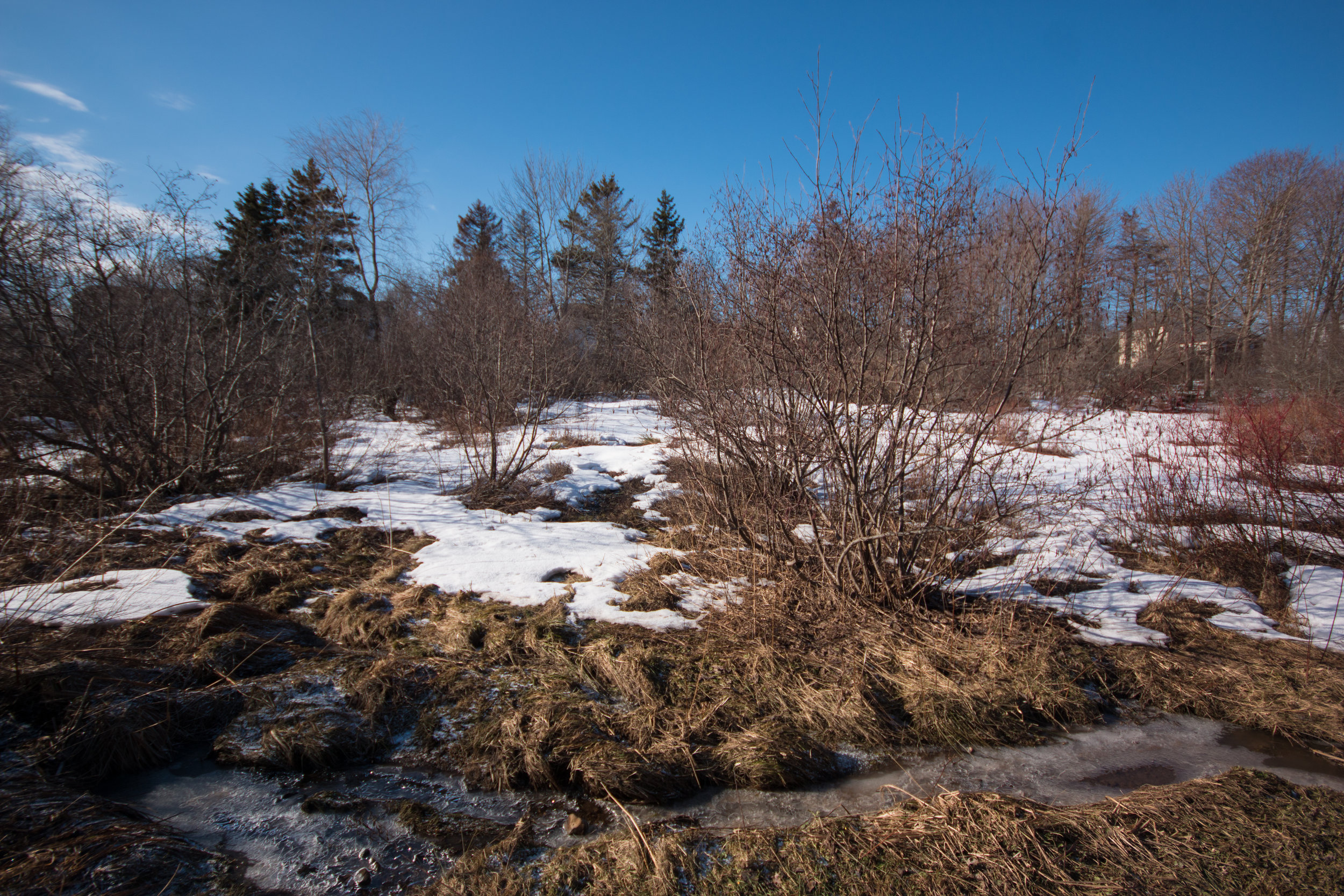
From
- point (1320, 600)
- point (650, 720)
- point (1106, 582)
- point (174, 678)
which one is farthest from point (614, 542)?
point (1320, 600)

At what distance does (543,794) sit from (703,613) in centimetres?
220

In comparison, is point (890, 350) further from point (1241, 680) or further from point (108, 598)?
point (108, 598)

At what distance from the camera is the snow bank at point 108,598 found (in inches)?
151

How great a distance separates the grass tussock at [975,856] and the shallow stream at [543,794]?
0.22 meters

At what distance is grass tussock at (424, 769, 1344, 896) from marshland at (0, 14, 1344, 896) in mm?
19

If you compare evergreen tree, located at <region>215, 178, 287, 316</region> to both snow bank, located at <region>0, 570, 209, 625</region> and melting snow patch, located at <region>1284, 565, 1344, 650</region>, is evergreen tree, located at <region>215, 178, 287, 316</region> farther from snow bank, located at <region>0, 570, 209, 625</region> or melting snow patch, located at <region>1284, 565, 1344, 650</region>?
melting snow patch, located at <region>1284, 565, 1344, 650</region>

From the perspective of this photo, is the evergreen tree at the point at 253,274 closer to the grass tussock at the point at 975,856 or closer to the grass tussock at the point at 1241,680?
the grass tussock at the point at 975,856

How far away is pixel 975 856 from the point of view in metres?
2.43

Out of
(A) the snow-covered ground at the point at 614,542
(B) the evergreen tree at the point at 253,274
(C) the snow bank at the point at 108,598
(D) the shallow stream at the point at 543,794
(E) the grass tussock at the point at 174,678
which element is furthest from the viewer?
(B) the evergreen tree at the point at 253,274

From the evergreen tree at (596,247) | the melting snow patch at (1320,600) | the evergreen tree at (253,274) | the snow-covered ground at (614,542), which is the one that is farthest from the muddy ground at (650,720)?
the evergreen tree at (596,247)

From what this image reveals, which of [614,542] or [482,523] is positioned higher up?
[482,523]

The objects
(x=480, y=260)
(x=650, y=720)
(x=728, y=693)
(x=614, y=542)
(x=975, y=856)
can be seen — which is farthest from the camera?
(x=480, y=260)

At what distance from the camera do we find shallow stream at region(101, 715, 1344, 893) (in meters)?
2.48

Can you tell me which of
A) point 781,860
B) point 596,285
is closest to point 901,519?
point 781,860
